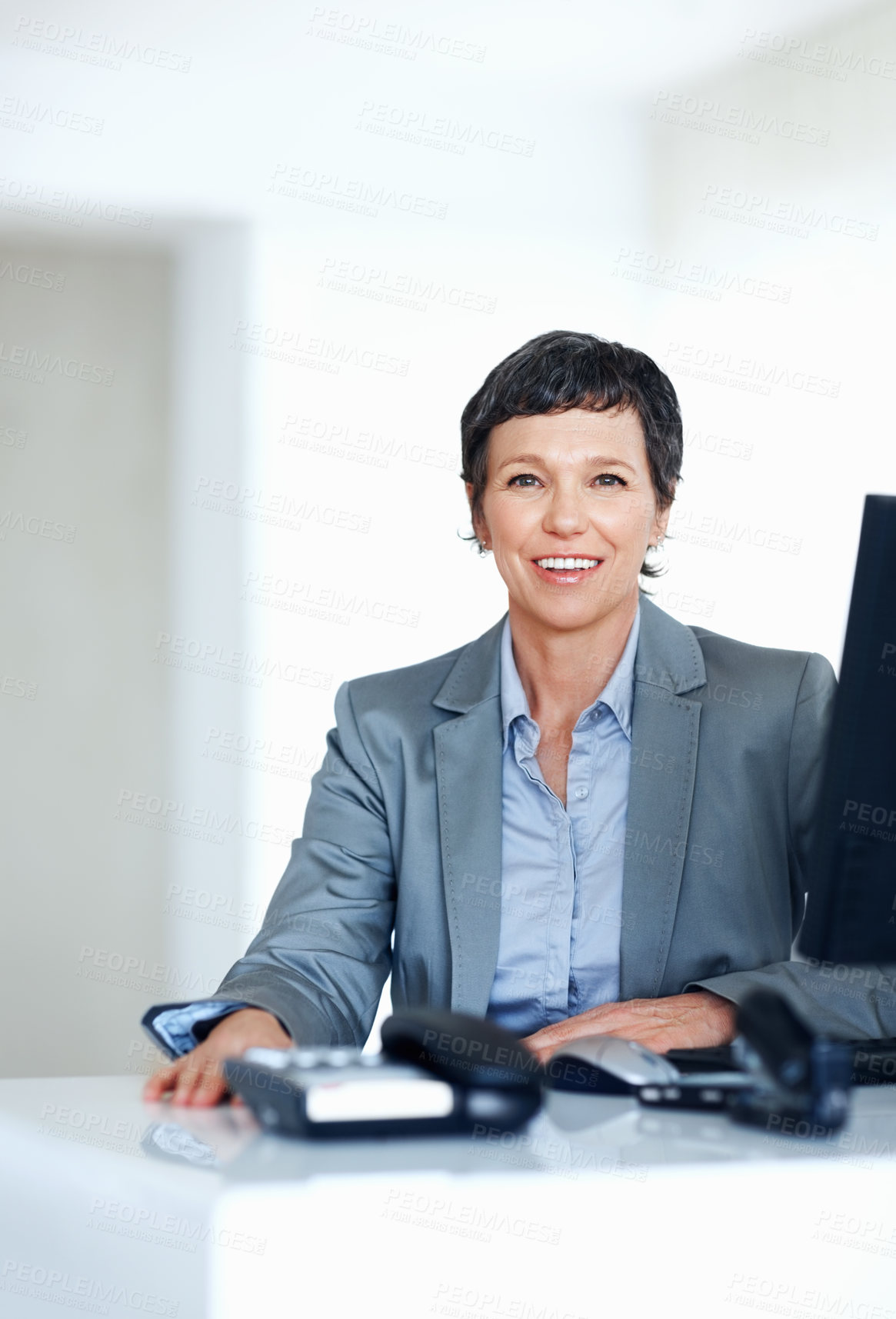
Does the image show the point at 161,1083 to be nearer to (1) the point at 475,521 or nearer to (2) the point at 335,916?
(2) the point at 335,916

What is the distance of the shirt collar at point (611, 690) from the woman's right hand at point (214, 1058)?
70 centimetres

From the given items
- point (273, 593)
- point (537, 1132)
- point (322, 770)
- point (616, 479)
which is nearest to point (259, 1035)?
point (537, 1132)

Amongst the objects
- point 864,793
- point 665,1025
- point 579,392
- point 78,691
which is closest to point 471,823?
point 665,1025

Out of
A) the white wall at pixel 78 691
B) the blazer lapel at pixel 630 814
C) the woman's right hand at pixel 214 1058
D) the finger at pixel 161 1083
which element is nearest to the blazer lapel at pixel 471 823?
the blazer lapel at pixel 630 814

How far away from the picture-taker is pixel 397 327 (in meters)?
4.51

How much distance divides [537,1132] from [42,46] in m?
4.15

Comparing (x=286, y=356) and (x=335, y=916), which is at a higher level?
(x=286, y=356)

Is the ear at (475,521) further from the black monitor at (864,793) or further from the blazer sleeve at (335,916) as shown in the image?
the black monitor at (864,793)

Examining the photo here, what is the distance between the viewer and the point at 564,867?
5.92 feet

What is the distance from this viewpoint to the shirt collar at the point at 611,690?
6.15 ft

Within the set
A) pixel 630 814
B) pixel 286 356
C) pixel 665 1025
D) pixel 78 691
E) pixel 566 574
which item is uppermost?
pixel 286 356

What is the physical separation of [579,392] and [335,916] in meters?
0.80

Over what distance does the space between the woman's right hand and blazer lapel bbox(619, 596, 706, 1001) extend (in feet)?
1.90

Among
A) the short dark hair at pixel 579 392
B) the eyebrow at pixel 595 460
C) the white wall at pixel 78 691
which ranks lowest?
the white wall at pixel 78 691
